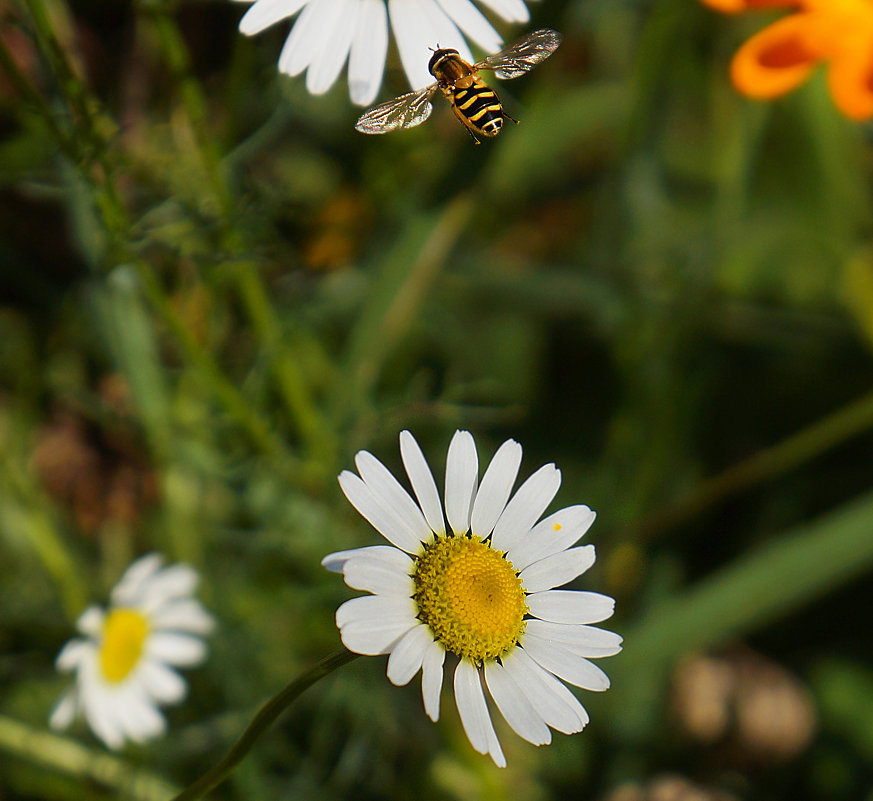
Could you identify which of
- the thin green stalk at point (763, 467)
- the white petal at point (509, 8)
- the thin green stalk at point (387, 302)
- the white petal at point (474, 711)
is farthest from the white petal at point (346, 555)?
the thin green stalk at point (763, 467)

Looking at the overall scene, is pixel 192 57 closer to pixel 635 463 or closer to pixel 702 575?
pixel 635 463

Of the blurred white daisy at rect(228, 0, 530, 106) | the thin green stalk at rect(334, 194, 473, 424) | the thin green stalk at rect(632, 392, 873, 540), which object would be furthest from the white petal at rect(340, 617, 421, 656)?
the thin green stalk at rect(632, 392, 873, 540)

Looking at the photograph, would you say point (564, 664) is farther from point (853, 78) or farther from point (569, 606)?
point (853, 78)

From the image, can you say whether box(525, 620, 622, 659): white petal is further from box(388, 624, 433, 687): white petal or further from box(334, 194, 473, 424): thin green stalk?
box(334, 194, 473, 424): thin green stalk

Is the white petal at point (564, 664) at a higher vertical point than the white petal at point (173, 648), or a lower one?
higher

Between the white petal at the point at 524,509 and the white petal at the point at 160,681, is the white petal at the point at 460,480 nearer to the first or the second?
the white petal at the point at 524,509

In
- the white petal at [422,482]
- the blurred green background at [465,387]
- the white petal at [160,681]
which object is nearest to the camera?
the white petal at [422,482]
